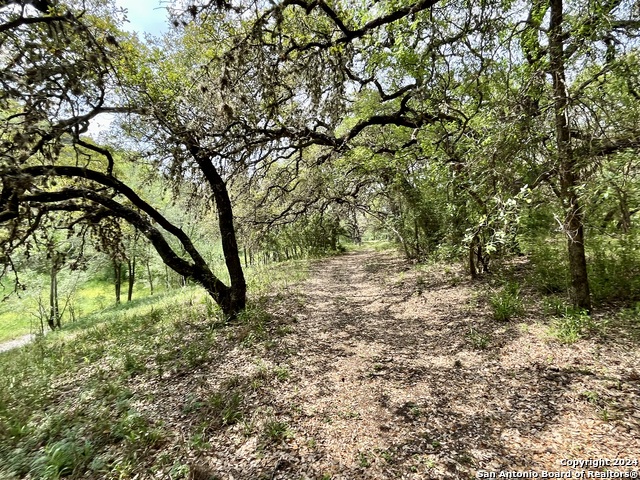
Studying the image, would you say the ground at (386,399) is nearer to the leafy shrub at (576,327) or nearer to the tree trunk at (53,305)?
the leafy shrub at (576,327)

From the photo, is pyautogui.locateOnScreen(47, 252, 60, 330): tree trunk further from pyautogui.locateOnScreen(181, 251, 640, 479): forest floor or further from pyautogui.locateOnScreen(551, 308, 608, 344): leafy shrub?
pyautogui.locateOnScreen(551, 308, 608, 344): leafy shrub

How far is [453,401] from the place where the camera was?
310 cm

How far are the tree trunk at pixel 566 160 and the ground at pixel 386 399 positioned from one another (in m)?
0.79

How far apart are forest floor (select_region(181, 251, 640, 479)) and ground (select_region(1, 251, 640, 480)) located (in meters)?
0.01

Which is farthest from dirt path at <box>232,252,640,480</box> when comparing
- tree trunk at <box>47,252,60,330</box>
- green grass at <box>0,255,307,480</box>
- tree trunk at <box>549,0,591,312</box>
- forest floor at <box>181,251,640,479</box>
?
tree trunk at <box>47,252,60,330</box>

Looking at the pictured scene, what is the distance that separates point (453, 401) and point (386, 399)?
0.73 metres

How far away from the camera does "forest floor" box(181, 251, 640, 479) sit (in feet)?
→ 7.68

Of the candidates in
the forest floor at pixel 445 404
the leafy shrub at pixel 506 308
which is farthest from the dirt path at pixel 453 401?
the leafy shrub at pixel 506 308

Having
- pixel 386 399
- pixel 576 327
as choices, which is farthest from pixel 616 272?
pixel 386 399

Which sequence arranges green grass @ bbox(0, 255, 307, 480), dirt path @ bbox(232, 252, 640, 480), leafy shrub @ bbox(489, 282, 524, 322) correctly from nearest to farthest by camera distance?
dirt path @ bbox(232, 252, 640, 480), green grass @ bbox(0, 255, 307, 480), leafy shrub @ bbox(489, 282, 524, 322)

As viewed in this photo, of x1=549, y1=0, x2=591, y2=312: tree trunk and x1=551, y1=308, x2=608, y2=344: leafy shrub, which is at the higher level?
x1=549, y1=0, x2=591, y2=312: tree trunk

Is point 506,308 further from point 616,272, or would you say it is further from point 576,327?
point 616,272

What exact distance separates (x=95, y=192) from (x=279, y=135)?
11.7ft

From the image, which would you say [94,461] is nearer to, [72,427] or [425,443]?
[72,427]
